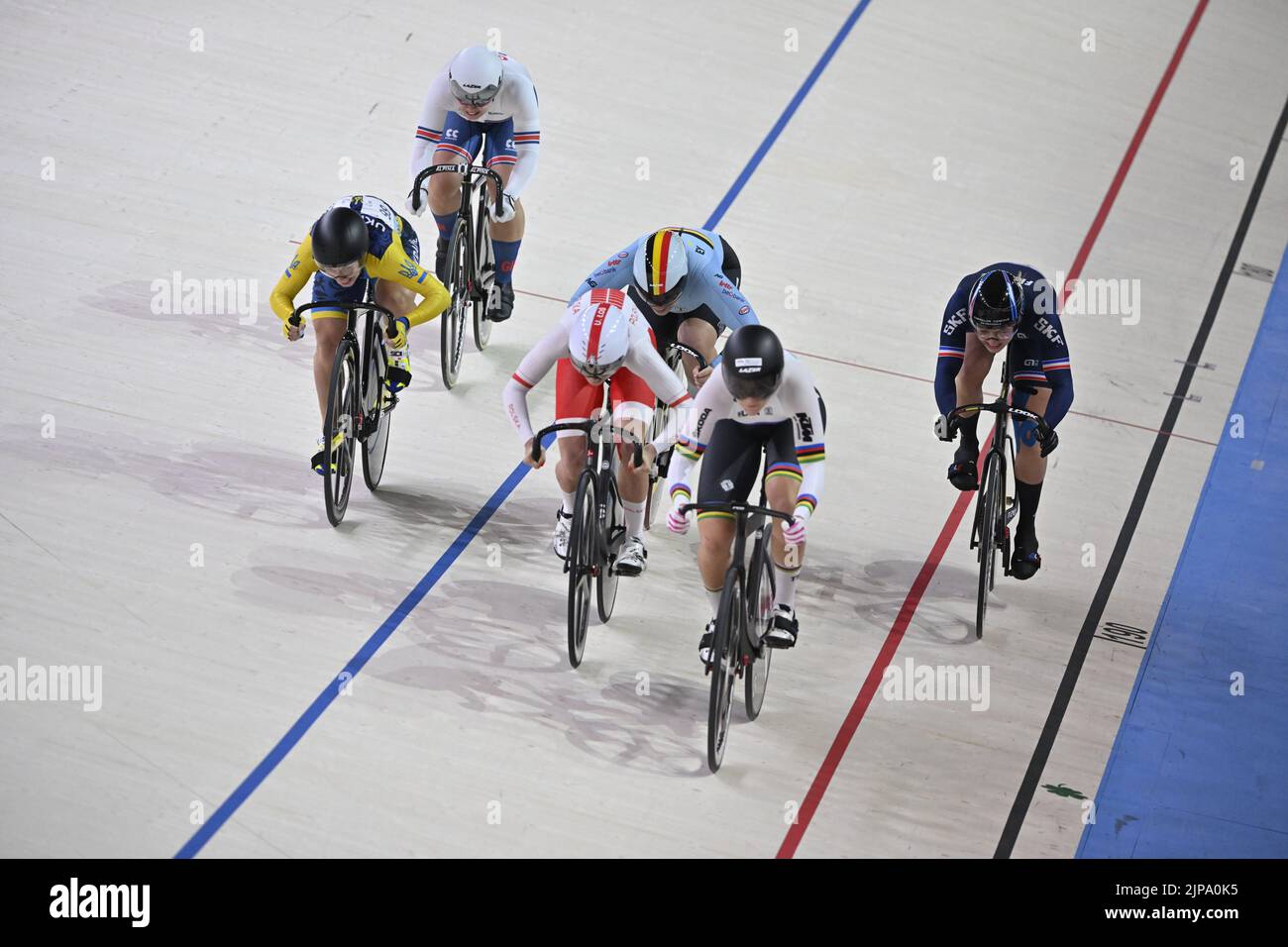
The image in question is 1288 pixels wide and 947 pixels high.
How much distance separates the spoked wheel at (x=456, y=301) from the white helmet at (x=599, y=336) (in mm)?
1715

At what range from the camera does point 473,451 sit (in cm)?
700

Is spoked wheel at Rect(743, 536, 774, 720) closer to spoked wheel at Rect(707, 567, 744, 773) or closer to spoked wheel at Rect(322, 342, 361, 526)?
spoked wheel at Rect(707, 567, 744, 773)

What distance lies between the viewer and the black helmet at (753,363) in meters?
4.97

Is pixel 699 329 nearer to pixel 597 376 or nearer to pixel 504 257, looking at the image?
pixel 597 376

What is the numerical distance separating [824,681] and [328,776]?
1902 mm

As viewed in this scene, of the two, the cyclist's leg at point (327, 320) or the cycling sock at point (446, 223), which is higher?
the cycling sock at point (446, 223)

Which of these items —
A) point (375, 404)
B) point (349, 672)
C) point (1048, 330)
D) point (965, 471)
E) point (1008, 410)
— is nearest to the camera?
point (349, 672)

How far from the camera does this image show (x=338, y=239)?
5758mm

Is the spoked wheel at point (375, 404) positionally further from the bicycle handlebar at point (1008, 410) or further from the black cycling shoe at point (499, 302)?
the bicycle handlebar at point (1008, 410)

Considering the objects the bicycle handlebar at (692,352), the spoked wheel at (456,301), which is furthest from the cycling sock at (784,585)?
the spoked wheel at (456,301)

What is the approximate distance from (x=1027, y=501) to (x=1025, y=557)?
0.78 ft

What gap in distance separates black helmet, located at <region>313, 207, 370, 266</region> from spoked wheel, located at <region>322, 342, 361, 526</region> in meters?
0.37

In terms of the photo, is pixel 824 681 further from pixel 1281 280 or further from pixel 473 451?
pixel 1281 280
